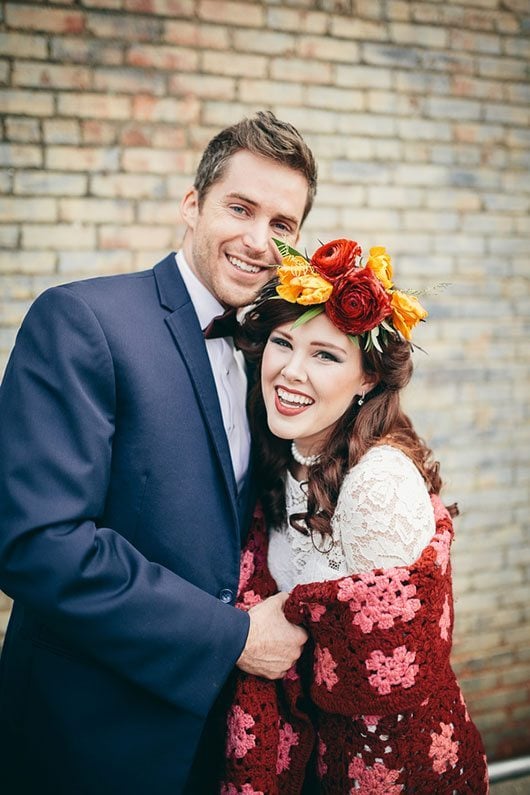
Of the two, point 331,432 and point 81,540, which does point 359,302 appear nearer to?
point 331,432

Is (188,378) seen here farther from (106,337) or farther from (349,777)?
(349,777)

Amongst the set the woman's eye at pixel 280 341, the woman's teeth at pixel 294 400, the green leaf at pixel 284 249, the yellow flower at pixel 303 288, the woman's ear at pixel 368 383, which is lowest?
the woman's teeth at pixel 294 400

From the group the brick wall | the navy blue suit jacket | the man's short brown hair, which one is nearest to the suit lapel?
the navy blue suit jacket

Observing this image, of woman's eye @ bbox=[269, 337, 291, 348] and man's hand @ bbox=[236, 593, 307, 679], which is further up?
woman's eye @ bbox=[269, 337, 291, 348]

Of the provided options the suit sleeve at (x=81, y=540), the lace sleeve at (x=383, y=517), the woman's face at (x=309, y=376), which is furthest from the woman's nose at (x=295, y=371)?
the suit sleeve at (x=81, y=540)

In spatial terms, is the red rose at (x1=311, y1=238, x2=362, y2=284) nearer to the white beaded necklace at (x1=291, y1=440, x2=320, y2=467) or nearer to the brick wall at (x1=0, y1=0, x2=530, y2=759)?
the white beaded necklace at (x1=291, y1=440, x2=320, y2=467)

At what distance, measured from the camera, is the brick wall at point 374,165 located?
288cm

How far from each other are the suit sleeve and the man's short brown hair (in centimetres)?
77

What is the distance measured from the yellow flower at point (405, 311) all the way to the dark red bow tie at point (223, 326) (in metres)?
0.55

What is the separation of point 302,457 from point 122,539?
726 mm

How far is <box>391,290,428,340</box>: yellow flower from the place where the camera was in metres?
1.98

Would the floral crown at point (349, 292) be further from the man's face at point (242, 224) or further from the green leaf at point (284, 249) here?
the man's face at point (242, 224)

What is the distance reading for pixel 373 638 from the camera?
1.74 m

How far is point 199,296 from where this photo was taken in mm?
2219
